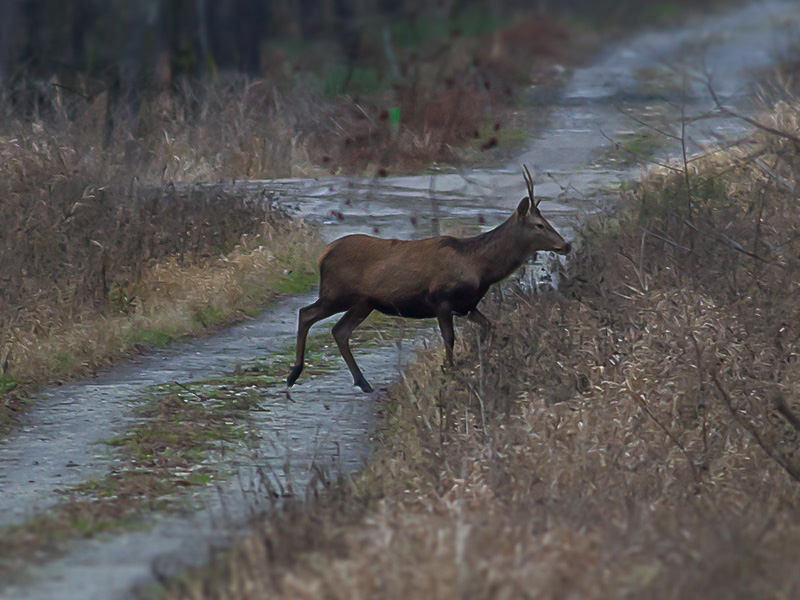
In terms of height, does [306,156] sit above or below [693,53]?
below

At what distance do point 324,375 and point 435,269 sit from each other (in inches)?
82.0

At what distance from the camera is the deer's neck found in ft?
34.6

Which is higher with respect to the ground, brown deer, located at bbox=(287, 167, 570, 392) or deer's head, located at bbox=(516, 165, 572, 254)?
deer's head, located at bbox=(516, 165, 572, 254)

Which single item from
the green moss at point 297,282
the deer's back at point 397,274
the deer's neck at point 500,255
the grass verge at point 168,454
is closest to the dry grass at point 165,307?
the green moss at point 297,282

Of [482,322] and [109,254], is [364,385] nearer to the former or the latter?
[482,322]

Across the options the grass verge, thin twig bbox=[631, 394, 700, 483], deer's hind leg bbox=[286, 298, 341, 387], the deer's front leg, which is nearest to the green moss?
the grass verge

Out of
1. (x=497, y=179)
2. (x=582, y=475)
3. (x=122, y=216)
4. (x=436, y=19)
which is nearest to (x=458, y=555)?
(x=582, y=475)

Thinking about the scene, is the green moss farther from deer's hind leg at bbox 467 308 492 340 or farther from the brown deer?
deer's hind leg at bbox 467 308 492 340

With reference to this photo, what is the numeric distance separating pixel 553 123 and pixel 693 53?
14023 mm

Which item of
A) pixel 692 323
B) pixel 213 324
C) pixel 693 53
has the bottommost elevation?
pixel 213 324

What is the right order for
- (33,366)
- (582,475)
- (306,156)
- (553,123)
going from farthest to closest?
(553,123) < (306,156) < (33,366) < (582,475)

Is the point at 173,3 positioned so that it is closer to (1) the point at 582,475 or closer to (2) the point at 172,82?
(2) the point at 172,82

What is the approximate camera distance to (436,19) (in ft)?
37.7

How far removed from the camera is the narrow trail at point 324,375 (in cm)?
671
